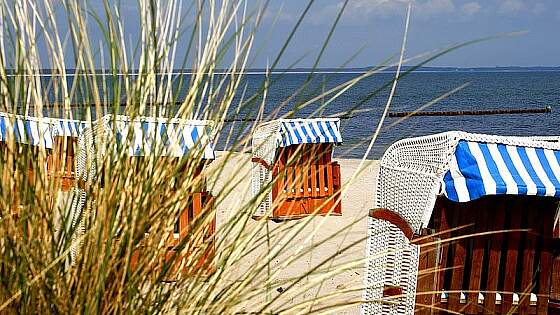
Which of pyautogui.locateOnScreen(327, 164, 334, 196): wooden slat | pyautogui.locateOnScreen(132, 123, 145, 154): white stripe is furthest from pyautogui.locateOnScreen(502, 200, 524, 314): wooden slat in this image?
pyautogui.locateOnScreen(327, 164, 334, 196): wooden slat

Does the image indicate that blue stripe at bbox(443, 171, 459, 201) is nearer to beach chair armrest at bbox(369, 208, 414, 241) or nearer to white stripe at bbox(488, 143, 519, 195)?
white stripe at bbox(488, 143, 519, 195)

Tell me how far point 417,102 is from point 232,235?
5250 cm

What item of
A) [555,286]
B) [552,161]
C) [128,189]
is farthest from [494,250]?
[128,189]

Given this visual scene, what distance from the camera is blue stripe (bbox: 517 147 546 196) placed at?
2.78 m

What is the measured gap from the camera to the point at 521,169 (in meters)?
2.88

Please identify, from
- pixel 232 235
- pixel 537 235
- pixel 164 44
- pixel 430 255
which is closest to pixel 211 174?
pixel 232 235

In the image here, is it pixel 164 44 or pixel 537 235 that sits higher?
pixel 164 44

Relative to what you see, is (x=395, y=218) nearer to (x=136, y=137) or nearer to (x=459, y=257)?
(x=459, y=257)

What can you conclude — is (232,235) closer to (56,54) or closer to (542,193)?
(56,54)

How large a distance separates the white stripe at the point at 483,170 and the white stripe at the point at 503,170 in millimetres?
46

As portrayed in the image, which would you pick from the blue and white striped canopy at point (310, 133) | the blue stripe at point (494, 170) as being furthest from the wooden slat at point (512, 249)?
the blue and white striped canopy at point (310, 133)

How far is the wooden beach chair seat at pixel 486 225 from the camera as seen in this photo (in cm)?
283

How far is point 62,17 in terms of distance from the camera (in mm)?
1617

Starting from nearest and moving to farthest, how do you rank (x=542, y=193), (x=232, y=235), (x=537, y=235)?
1. (x=232, y=235)
2. (x=542, y=193)
3. (x=537, y=235)
